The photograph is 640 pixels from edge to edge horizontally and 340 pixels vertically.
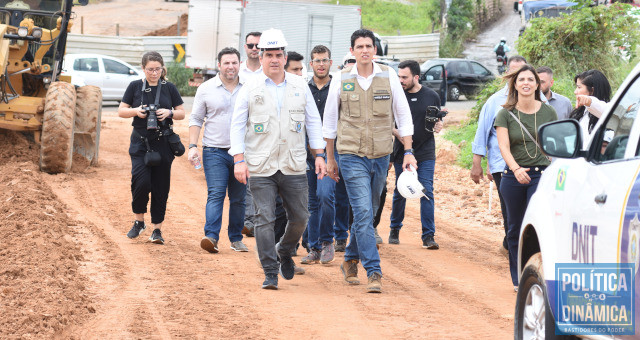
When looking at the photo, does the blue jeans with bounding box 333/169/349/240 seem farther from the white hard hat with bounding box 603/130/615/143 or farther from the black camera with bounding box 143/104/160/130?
the white hard hat with bounding box 603/130/615/143

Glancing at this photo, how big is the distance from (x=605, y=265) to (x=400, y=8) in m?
53.5

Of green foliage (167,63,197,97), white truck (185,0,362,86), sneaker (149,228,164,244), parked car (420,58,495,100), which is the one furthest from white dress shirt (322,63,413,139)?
green foliage (167,63,197,97)

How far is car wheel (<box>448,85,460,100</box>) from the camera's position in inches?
1357

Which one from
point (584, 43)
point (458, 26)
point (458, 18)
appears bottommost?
point (584, 43)

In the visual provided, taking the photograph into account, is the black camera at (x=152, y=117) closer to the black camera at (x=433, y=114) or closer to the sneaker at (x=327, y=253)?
the sneaker at (x=327, y=253)

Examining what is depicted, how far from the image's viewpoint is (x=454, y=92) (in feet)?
114

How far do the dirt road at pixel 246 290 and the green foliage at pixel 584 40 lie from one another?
6907mm

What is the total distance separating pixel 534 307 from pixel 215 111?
5.44 metres

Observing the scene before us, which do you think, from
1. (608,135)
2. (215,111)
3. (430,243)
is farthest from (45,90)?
(608,135)

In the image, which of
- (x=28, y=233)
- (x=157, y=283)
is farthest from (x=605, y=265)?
(x=28, y=233)

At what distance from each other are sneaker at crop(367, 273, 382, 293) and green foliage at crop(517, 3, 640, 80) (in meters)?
11.7

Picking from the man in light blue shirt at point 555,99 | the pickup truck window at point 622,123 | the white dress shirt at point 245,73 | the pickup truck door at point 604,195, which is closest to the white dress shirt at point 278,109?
the white dress shirt at point 245,73

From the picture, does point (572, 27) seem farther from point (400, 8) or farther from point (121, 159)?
point (400, 8)

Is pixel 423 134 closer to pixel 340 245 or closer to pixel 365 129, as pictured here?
pixel 340 245
